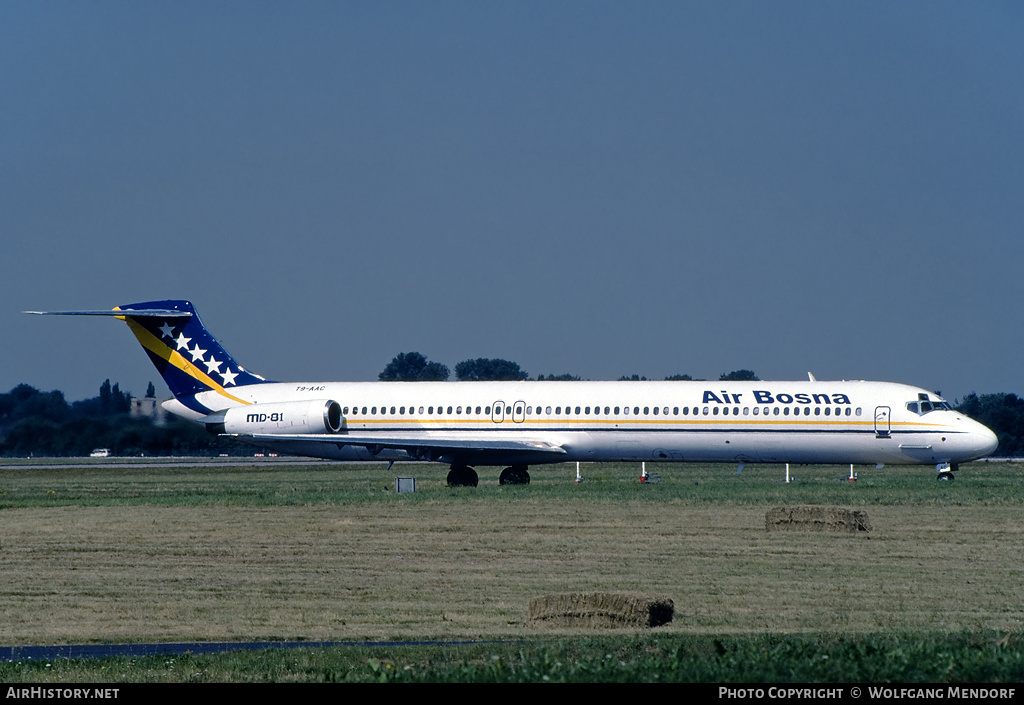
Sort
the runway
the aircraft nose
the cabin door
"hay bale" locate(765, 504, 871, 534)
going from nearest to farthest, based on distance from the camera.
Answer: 1. the runway
2. "hay bale" locate(765, 504, 871, 534)
3. the cabin door
4. the aircraft nose

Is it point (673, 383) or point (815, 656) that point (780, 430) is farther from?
point (815, 656)

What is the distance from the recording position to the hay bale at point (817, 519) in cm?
2830

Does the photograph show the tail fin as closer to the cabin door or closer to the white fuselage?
the white fuselage

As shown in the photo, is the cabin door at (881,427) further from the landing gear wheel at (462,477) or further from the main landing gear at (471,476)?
the landing gear wheel at (462,477)

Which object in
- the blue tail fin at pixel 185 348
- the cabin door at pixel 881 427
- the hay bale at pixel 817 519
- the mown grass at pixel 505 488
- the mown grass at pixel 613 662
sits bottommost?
the mown grass at pixel 613 662

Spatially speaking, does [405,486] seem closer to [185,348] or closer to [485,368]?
[185,348]

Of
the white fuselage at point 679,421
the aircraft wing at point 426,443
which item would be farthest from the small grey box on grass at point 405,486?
the white fuselage at point 679,421

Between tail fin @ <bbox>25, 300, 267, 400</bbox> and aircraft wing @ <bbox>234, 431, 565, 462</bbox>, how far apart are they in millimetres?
4663

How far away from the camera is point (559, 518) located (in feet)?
103

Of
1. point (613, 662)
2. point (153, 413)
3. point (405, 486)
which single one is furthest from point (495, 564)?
point (153, 413)

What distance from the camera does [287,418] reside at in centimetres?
4503

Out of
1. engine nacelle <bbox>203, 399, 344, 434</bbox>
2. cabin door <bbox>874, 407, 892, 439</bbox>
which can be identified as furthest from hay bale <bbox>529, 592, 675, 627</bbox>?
engine nacelle <bbox>203, 399, 344, 434</bbox>

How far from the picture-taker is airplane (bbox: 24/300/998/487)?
4144 cm

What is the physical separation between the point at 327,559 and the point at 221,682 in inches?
462
